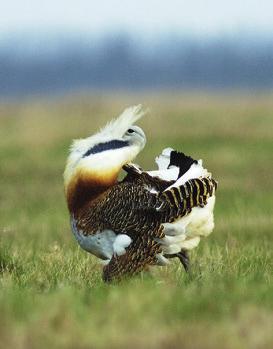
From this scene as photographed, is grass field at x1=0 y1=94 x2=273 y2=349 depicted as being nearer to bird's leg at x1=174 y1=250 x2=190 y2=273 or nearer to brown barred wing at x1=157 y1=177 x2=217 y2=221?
bird's leg at x1=174 y1=250 x2=190 y2=273

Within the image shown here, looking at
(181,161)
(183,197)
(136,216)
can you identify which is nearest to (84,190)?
(136,216)

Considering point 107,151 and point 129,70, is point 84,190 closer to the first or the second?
point 107,151

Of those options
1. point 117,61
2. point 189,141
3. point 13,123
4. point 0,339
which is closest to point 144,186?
point 0,339

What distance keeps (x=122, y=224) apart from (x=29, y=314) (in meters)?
1.28

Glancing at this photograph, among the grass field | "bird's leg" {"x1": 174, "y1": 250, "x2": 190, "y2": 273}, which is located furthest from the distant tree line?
"bird's leg" {"x1": 174, "y1": 250, "x2": 190, "y2": 273}

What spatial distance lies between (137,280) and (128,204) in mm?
471

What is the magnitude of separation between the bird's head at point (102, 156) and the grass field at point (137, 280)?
1.69ft

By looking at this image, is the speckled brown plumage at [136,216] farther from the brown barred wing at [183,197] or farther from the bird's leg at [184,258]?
the bird's leg at [184,258]

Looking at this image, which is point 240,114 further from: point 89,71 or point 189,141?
point 89,71

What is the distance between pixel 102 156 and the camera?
653 cm

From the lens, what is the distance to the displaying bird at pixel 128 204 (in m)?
6.41

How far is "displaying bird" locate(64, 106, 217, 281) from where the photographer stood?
21.0ft

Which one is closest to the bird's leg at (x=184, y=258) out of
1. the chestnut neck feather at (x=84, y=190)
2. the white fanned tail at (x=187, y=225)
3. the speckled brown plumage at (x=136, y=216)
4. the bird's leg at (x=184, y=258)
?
the bird's leg at (x=184, y=258)

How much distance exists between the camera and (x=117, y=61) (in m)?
188
